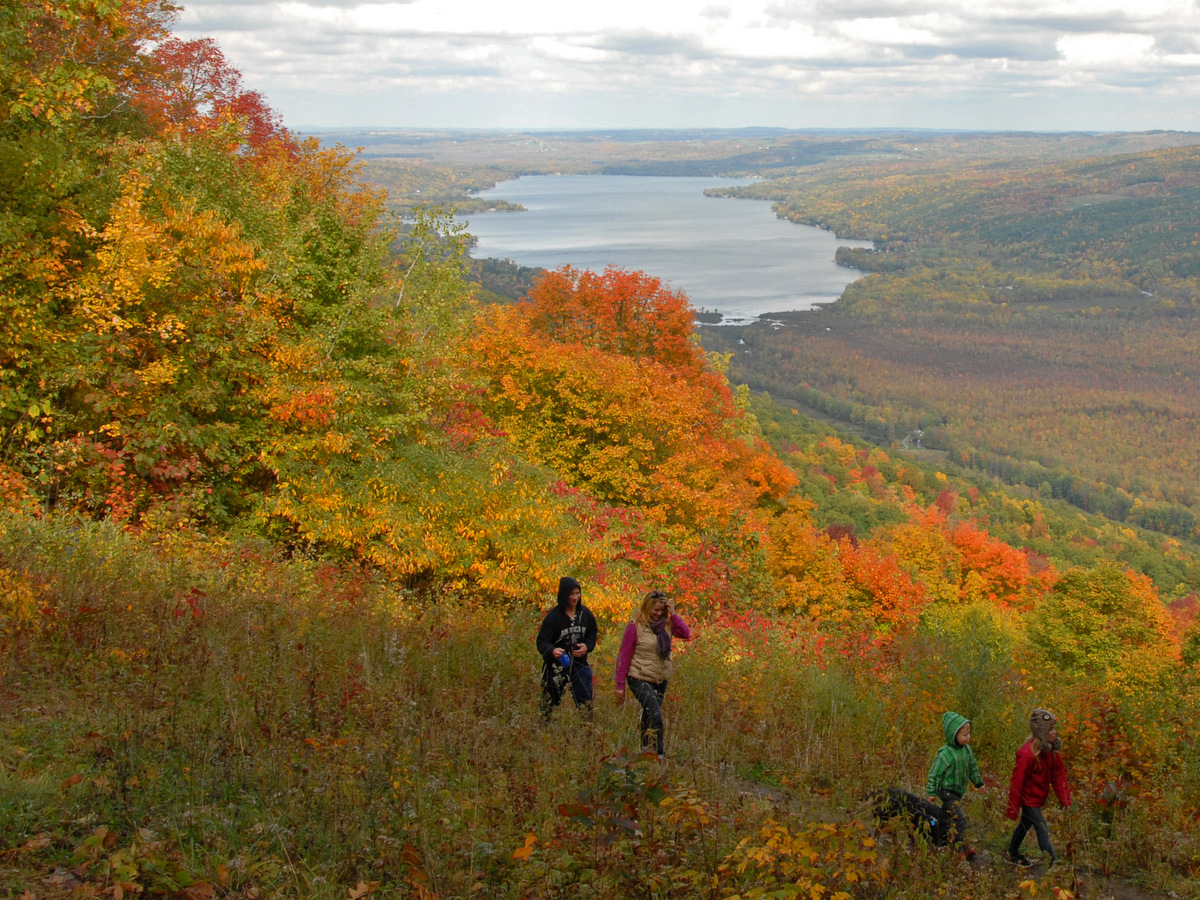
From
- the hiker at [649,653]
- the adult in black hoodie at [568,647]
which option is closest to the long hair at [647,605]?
the hiker at [649,653]

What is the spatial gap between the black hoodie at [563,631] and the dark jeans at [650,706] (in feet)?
1.44

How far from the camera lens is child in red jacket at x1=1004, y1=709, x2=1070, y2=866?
543 cm

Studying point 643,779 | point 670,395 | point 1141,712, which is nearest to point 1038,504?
point 670,395

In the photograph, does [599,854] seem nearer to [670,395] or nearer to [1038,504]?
[670,395]

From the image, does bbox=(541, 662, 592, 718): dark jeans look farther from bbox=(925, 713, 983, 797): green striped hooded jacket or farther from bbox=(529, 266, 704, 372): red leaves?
bbox=(529, 266, 704, 372): red leaves

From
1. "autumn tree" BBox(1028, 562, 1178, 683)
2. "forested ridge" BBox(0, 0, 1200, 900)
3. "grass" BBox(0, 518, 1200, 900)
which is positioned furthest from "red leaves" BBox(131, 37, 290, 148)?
"autumn tree" BBox(1028, 562, 1178, 683)

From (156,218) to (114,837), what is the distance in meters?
9.58

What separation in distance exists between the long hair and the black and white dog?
1.85 meters

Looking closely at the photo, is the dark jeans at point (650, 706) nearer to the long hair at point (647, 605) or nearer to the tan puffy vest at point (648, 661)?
the tan puffy vest at point (648, 661)

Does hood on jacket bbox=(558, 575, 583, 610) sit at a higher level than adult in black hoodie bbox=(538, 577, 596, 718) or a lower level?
higher

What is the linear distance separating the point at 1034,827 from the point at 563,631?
133 inches

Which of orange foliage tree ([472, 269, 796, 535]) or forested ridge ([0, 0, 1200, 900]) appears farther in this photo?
orange foliage tree ([472, 269, 796, 535])

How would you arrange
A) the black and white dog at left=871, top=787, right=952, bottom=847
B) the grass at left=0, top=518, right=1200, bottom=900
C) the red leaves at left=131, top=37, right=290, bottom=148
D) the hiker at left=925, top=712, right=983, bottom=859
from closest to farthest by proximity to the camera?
the grass at left=0, top=518, right=1200, bottom=900 → the black and white dog at left=871, top=787, right=952, bottom=847 → the hiker at left=925, top=712, right=983, bottom=859 → the red leaves at left=131, top=37, right=290, bottom=148

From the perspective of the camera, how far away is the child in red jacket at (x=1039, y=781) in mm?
5426
